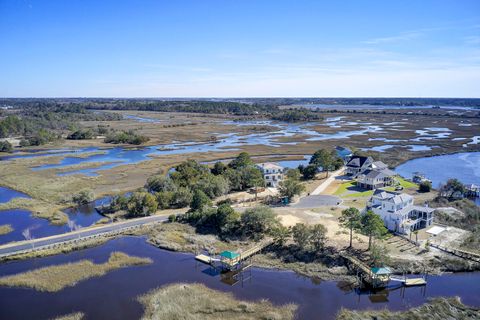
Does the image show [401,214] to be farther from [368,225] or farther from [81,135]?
[81,135]

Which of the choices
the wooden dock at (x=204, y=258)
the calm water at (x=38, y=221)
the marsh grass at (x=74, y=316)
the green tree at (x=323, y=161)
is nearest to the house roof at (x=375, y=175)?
the green tree at (x=323, y=161)

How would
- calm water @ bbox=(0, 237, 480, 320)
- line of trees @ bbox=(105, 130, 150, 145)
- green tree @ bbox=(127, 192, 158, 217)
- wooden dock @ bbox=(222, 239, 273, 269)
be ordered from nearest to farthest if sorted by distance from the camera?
calm water @ bbox=(0, 237, 480, 320) < wooden dock @ bbox=(222, 239, 273, 269) < green tree @ bbox=(127, 192, 158, 217) < line of trees @ bbox=(105, 130, 150, 145)

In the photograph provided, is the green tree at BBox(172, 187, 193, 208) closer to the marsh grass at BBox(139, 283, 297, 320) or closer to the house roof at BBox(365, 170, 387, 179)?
the marsh grass at BBox(139, 283, 297, 320)

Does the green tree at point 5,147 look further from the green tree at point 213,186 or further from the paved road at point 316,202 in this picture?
the paved road at point 316,202

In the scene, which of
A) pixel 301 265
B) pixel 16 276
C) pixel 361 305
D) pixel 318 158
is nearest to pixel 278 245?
pixel 301 265

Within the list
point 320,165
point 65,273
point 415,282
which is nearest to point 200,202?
point 65,273

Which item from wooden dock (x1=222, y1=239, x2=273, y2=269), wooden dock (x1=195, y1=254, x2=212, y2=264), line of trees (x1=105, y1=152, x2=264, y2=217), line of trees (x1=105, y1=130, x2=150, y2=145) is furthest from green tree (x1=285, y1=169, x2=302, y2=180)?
line of trees (x1=105, y1=130, x2=150, y2=145)

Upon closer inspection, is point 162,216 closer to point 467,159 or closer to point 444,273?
point 444,273

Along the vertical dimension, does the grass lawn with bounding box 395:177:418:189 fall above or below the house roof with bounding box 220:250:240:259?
above
